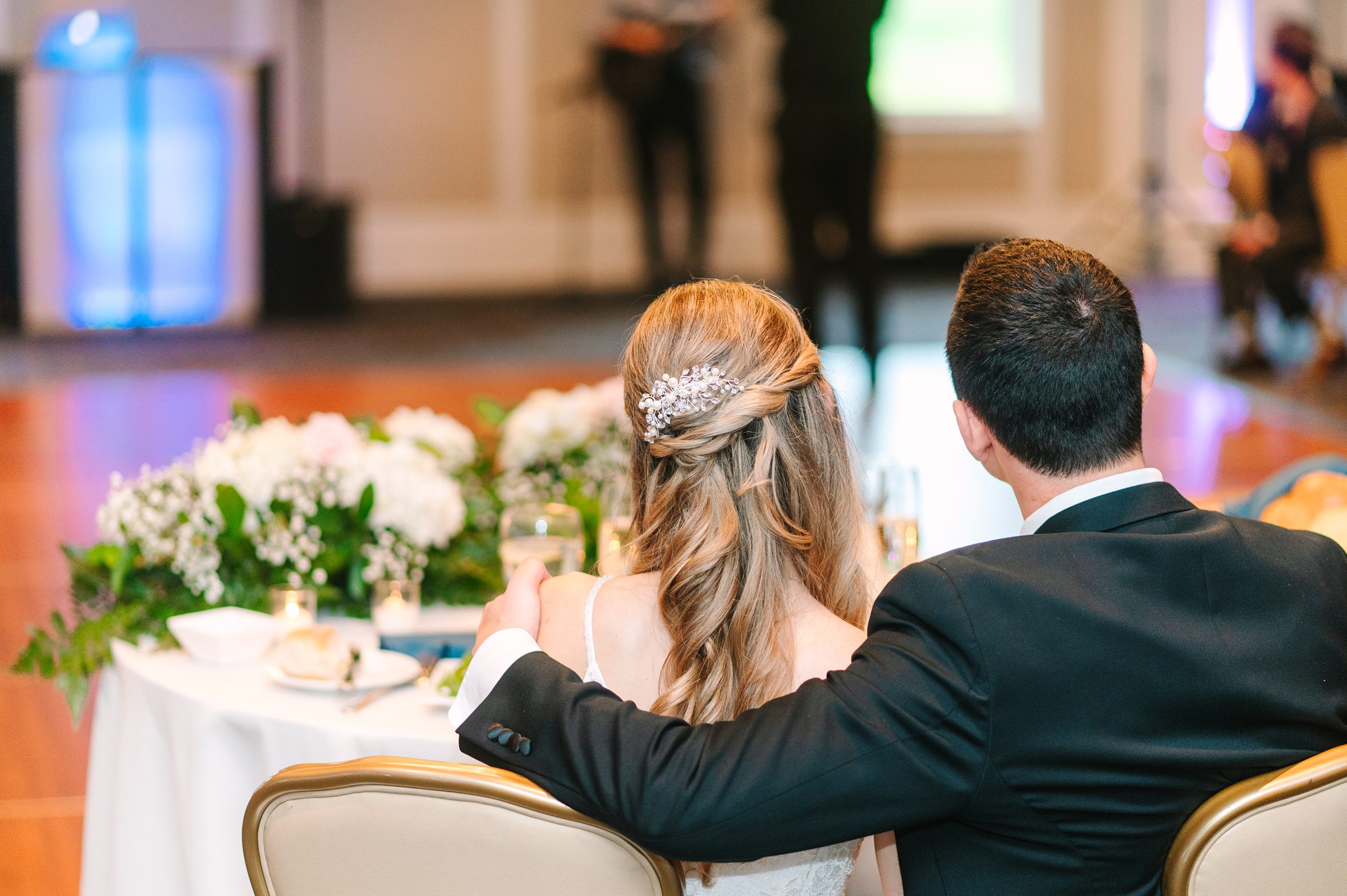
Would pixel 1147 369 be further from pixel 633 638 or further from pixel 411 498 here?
pixel 411 498

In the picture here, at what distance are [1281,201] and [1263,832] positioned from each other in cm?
724

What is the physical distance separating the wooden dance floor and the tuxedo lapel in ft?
1.66

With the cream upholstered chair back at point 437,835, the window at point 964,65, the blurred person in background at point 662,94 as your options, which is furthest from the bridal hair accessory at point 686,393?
the window at point 964,65

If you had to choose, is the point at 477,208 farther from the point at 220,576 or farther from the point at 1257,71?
the point at 220,576

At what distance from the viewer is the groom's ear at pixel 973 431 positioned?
4.58 feet

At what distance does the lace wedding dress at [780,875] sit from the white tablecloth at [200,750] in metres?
0.33

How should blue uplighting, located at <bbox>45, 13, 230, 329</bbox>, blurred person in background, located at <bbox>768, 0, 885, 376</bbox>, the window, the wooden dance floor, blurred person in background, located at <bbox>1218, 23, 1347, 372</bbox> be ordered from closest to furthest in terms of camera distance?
the wooden dance floor < blurred person in background, located at <bbox>768, 0, 885, 376</bbox> < blurred person in background, located at <bbox>1218, 23, 1347, 372</bbox> < blue uplighting, located at <bbox>45, 13, 230, 329</bbox> < the window

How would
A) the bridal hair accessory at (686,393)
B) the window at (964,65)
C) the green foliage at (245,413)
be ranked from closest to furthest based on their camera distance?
the bridal hair accessory at (686,393), the green foliage at (245,413), the window at (964,65)

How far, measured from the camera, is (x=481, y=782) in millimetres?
Result: 1306

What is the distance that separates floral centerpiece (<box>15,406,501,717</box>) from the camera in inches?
83.4

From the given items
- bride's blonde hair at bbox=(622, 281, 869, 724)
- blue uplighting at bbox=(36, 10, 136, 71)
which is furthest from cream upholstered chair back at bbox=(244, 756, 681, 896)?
blue uplighting at bbox=(36, 10, 136, 71)

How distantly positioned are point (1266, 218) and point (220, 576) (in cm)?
711

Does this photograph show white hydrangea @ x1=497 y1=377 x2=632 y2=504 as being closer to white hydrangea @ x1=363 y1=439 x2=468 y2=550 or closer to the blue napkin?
white hydrangea @ x1=363 y1=439 x2=468 y2=550

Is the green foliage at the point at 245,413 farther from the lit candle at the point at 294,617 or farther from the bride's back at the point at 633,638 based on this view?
the bride's back at the point at 633,638
